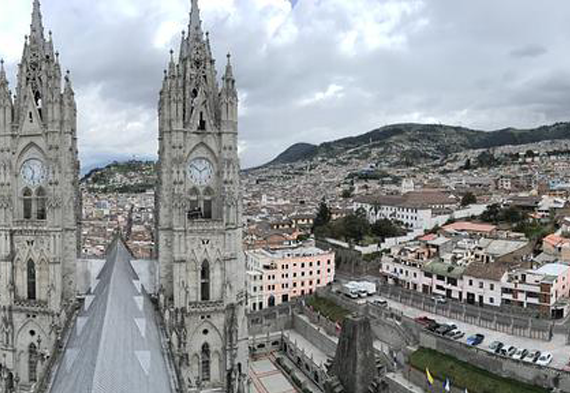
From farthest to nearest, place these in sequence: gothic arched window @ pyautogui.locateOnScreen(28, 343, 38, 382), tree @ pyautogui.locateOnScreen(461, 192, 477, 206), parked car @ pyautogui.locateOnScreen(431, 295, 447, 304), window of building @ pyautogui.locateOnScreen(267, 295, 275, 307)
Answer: tree @ pyautogui.locateOnScreen(461, 192, 477, 206), window of building @ pyautogui.locateOnScreen(267, 295, 275, 307), parked car @ pyautogui.locateOnScreen(431, 295, 447, 304), gothic arched window @ pyautogui.locateOnScreen(28, 343, 38, 382)

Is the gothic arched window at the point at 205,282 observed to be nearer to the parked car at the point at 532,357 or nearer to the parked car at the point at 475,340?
the parked car at the point at 532,357

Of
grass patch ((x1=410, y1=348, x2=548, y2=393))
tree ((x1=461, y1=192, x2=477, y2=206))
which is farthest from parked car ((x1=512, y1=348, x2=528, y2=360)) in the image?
tree ((x1=461, y1=192, x2=477, y2=206))

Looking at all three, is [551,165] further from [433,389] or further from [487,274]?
[433,389]

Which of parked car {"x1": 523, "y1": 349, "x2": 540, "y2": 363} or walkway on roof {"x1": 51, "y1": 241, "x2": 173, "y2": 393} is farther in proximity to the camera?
parked car {"x1": 523, "y1": 349, "x2": 540, "y2": 363}

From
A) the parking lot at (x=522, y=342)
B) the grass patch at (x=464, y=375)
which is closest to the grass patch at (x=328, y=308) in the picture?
the parking lot at (x=522, y=342)

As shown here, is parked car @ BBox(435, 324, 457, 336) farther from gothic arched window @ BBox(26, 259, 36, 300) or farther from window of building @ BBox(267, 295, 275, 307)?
gothic arched window @ BBox(26, 259, 36, 300)

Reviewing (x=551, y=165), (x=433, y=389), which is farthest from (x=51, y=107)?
(x=551, y=165)
